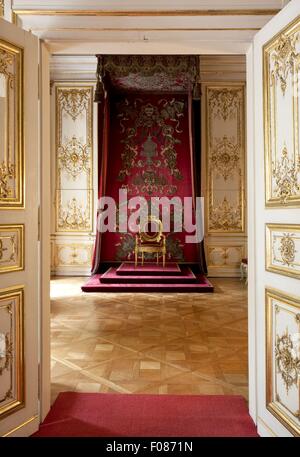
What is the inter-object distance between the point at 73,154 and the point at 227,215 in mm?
3043

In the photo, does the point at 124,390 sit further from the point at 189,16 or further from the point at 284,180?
the point at 189,16

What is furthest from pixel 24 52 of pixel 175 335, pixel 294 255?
pixel 175 335

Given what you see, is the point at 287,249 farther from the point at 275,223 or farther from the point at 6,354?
the point at 6,354

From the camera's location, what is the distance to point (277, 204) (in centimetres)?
171

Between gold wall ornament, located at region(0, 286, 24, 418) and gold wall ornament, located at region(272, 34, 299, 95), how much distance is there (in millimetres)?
1519

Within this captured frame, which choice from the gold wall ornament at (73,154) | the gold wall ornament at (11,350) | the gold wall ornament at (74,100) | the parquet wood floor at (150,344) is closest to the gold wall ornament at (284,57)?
the gold wall ornament at (11,350)

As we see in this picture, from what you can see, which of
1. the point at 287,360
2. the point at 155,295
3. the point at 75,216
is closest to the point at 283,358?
the point at 287,360

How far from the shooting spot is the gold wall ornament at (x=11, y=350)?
1708 millimetres

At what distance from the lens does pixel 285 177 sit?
5.47 feet

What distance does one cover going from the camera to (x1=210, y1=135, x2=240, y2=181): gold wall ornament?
7.02m

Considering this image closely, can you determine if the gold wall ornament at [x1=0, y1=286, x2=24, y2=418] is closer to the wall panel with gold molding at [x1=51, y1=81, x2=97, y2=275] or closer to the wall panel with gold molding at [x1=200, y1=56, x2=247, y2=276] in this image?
the wall panel with gold molding at [x1=51, y1=81, x2=97, y2=275]

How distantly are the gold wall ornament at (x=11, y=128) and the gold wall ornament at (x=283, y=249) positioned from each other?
1.17 meters

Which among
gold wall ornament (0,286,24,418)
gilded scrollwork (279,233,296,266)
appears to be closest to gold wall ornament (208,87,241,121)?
gilded scrollwork (279,233,296,266)

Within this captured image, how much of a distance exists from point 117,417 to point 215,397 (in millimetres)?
600
